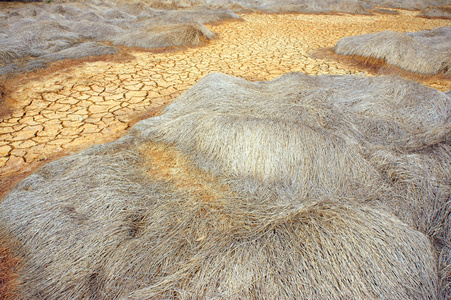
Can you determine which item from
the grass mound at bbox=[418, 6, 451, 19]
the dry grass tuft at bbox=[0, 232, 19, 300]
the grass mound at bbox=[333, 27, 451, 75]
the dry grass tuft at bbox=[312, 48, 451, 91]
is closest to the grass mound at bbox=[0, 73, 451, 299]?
the dry grass tuft at bbox=[0, 232, 19, 300]

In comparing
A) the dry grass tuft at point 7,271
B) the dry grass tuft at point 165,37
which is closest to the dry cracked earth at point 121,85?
the dry grass tuft at point 165,37

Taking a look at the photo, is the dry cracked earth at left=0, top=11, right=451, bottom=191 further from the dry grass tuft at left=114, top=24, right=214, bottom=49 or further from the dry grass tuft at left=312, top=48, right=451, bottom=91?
the dry grass tuft at left=114, top=24, right=214, bottom=49

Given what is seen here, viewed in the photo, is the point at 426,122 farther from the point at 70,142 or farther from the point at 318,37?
the point at 318,37

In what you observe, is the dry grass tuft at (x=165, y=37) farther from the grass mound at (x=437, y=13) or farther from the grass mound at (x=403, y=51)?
the grass mound at (x=437, y=13)

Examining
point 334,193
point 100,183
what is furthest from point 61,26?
point 334,193

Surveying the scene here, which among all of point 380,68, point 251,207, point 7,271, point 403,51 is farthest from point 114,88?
point 403,51
